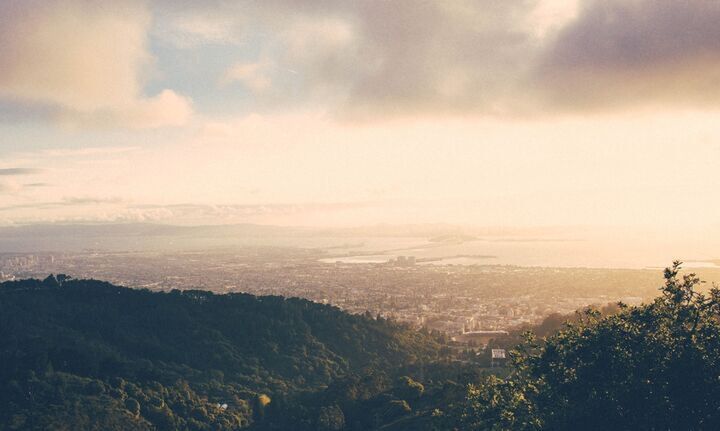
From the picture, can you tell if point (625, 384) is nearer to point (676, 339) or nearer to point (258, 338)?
point (676, 339)

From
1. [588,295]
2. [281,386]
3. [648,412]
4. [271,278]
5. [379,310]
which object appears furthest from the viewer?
[271,278]

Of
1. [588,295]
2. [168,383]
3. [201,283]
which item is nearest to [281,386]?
[168,383]

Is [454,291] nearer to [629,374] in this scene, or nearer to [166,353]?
[166,353]

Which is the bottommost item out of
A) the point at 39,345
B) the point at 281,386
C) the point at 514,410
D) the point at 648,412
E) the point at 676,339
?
the point at 281,386

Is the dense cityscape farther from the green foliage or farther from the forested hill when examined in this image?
the green foliage

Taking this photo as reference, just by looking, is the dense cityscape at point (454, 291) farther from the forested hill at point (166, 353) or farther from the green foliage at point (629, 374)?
the green foliage at point (629, 374)

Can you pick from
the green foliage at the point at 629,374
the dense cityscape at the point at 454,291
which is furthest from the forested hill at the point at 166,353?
the green foliage at the point at 629,374
